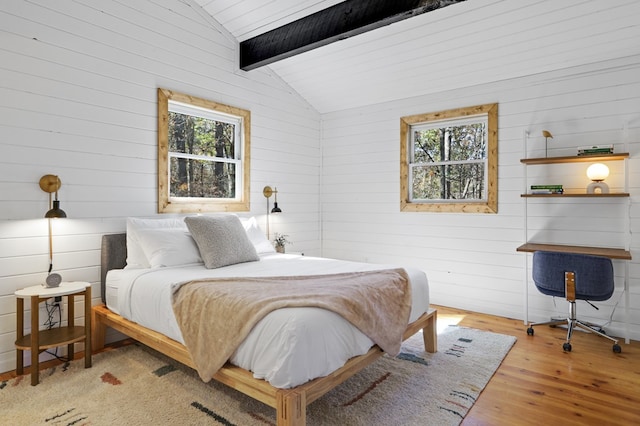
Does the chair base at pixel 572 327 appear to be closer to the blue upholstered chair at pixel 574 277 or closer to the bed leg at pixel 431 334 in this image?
the blue upholstered chair at pixel 574 277

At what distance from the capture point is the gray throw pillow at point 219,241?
3.09m

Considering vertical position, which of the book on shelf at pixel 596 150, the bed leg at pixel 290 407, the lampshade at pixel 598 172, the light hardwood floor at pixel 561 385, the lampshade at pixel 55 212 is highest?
the book on shelf at pixel 596 150

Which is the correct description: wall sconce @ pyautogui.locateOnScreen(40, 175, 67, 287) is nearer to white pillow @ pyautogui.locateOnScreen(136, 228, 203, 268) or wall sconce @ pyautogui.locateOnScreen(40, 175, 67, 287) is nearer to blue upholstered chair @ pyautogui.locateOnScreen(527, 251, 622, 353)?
white pillow @ pyautogui.locateOnScreen(136, 228, 203, 268)

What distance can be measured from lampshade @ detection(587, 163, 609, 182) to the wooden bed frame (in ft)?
6.28

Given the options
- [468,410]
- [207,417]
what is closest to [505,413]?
[468,410]

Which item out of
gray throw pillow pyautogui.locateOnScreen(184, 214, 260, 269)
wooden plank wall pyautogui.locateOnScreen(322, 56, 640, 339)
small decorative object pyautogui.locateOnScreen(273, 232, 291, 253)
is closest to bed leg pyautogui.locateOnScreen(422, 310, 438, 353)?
wooden plank wall pyautogui.locateOnScreen(322, 56, 640, 339)

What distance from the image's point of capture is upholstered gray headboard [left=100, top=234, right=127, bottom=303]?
3.16m

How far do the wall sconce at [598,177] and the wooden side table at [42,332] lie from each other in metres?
4.18

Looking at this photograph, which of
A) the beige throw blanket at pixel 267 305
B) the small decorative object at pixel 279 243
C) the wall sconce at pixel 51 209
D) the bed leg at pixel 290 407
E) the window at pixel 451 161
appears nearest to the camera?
the bed leg at pixel 290 407

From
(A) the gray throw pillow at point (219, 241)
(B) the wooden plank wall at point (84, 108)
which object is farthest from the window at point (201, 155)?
(A) the gray throw pillow at point (219, 241)

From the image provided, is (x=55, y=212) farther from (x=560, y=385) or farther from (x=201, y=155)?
(x=560, y=385)

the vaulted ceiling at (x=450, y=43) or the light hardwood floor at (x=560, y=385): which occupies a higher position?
the vaulted ceiling at (x=450, y=43)

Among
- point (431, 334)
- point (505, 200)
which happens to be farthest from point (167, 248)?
point (505, 200)

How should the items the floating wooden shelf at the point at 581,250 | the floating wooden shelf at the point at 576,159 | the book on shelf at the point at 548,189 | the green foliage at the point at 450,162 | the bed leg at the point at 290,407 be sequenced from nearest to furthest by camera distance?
the bed leg at the point at 290,407
the floating wooden shelf at the point at 581,250
the floating wooden shelf at the point at 576,159
the book on shelf at the point at 548,189
the green foliage at the point at 450,162
